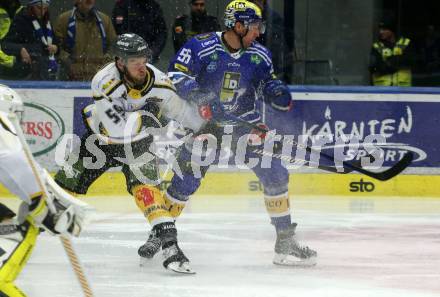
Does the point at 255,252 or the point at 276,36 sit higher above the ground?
the point at 276,36

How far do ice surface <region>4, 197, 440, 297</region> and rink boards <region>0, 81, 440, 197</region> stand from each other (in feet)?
0.71

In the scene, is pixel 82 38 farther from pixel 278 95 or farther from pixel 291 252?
pixel 291 252

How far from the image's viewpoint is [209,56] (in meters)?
5.75

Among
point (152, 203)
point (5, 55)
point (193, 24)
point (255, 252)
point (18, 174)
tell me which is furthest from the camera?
point (193, 24)

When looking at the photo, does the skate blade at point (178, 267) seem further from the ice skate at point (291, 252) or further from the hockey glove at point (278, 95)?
the hockey glove at point (278, 95)

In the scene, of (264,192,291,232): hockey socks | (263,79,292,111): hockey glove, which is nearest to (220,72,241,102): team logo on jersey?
(263,79,292,111): hockey glove

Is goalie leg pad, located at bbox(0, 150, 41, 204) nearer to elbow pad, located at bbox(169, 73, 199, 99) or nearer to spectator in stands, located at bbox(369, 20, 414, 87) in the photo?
elbow pad, located at bbox(169, 73, 199, 99)

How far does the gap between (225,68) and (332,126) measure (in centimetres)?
285

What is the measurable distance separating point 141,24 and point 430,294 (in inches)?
174

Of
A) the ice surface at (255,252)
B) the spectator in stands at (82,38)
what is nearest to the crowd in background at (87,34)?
the spectator in stands at (82,38)

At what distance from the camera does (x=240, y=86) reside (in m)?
5.79

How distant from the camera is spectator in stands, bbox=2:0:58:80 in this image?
8.41m

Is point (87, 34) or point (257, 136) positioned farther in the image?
point (87, 34)

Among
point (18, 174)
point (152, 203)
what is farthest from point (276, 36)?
point (18, 174)
